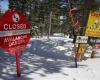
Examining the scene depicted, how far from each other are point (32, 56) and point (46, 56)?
0.61 meters

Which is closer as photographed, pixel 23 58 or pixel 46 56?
pixel 23 58

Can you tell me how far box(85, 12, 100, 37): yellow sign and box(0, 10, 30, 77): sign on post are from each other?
11.7 ft

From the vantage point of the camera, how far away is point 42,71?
8.16m

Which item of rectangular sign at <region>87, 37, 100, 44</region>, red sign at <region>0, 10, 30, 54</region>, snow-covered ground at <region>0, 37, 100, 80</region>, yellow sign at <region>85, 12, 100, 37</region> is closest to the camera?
red sign at <region>0, 10, 30, 54</region>

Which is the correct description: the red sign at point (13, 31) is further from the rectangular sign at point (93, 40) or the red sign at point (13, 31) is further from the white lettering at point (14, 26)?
the rectangular sign at point (93, 40)

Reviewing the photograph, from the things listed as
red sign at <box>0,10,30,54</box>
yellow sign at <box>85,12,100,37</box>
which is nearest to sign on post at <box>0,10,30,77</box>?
red sign at <box>0,10,30,54</box>

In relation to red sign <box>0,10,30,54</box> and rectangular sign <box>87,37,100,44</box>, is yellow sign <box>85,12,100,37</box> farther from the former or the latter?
red sign <box>0,10,30,54</box>

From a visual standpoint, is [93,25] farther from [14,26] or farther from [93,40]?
[14,26]

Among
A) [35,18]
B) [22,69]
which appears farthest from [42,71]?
[35,18]

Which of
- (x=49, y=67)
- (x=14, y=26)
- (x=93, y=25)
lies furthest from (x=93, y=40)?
(x=14, y=26)

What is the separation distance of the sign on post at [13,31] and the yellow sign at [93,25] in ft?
11.7

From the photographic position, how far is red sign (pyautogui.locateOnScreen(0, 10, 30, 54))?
6.42 meters

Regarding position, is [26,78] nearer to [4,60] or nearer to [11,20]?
[11,20]

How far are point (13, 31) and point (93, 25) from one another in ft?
A: 14.2
